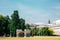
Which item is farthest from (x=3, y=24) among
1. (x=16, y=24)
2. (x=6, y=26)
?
(x=16, y=24)

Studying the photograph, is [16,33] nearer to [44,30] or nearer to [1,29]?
[1,29]

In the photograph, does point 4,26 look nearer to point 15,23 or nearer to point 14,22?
point 14,22

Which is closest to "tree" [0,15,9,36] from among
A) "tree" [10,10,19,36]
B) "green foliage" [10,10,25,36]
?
"tree" [10,10,19,36]

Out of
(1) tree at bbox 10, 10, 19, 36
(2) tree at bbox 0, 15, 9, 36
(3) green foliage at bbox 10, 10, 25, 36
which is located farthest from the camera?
(2) tree at bbox 0, 15, 9, 36

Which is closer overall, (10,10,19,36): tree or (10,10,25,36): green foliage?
(10,10,19,36): tree

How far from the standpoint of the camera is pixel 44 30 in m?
80.1

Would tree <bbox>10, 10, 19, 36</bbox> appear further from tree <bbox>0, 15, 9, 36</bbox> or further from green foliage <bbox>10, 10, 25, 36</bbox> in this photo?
tree <bbox>0, 15, 9, 36</bbox>

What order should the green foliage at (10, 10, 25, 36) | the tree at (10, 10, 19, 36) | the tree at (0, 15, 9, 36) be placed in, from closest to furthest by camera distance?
the tree at (10, 10, 19, 36)
the green foliage at (10, 10, 25, 36)
the tree at (0, 15, 9, 36)

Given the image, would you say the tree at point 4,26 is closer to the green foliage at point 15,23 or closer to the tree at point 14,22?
the tree at point 14,22

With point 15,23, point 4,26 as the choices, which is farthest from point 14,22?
point 4,26

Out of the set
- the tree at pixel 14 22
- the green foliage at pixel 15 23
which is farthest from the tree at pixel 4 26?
the green foliage at pixel 15 23

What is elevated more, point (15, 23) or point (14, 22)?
point (14, 22)

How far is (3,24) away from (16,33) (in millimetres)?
6360

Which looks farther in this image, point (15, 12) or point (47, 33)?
point (47, 33)
